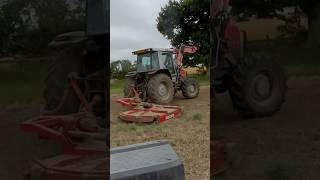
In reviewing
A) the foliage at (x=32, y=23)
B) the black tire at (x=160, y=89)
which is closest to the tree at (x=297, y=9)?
the foliage at (x=32, y=23)

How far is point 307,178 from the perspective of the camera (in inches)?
67.9

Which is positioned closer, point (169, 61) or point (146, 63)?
point (146, 63)

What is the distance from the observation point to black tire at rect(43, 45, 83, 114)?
66.2 inches

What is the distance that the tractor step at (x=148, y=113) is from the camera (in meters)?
8.14

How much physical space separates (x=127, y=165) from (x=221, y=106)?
2.81ft

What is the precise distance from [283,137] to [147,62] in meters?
8.09

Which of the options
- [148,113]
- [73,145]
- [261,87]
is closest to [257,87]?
[261,87]

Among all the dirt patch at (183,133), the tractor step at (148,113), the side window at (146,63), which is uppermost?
the side window at (146,63)

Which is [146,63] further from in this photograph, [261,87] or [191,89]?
[261,87]

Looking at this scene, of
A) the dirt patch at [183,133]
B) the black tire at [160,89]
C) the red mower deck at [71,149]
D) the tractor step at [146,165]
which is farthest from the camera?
the black tire at [160,89]

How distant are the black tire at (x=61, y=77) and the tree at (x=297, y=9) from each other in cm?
64

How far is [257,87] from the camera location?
1.78 m

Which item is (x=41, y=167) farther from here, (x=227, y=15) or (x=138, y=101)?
(x=138, y=101)

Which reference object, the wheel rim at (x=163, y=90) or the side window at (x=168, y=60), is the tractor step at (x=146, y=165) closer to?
the wheel rim at (x=163, y=90)
